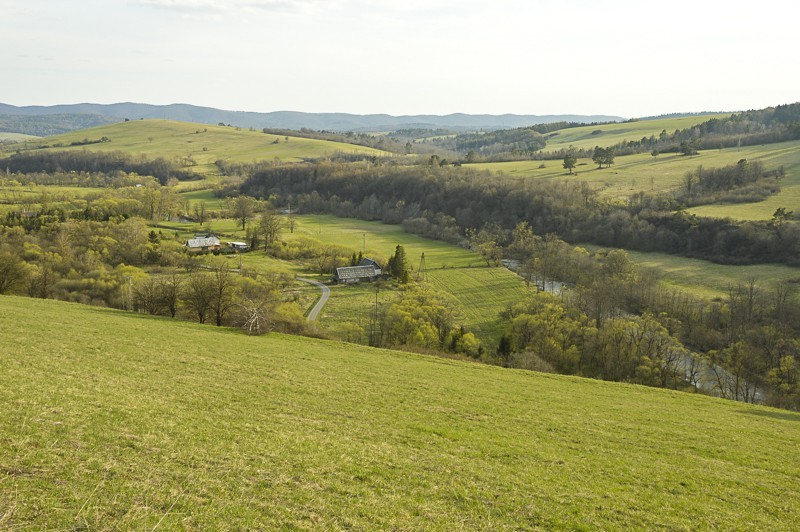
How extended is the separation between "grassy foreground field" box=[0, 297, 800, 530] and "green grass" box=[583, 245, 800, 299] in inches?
1805

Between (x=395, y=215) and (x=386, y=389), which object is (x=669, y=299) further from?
(x=395, y=215)

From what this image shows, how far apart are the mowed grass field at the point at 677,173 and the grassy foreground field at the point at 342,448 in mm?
77873

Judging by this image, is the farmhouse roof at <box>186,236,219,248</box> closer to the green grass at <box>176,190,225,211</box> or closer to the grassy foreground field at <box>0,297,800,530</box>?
the green grass at <box>176,190,225,211</box>

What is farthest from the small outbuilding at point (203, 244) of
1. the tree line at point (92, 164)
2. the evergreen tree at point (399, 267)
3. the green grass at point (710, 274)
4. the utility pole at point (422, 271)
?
the tree line at point (92, 164)

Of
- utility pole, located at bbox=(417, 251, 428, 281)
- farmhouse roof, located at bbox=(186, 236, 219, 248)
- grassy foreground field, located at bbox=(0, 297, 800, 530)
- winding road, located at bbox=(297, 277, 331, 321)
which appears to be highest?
grassy foreground field, located at bbox=(0, 297, 800, 530)

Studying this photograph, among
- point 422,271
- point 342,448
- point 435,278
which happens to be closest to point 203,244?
point 422,271

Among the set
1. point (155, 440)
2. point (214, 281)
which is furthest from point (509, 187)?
point (155, 440)

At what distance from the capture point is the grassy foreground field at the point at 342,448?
10.4m

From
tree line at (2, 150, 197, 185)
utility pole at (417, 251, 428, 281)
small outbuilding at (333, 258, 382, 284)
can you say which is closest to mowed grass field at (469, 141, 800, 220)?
utility pole at (417, 251, 428, 281)

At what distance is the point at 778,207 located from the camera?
85625mm

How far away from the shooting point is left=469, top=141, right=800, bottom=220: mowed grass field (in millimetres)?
89750

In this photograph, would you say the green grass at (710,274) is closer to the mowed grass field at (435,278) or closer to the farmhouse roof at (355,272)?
the mowed grass field at (435,278)

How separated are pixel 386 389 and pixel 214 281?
26.4 metres

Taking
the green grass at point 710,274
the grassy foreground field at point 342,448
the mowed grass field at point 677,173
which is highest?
the mowed grass field at point 677,173
